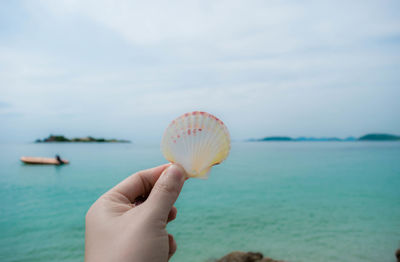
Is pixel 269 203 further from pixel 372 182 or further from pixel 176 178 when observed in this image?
pixel 372 182

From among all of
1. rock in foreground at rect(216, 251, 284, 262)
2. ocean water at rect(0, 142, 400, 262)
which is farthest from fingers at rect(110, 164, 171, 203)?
ocean water at rect(0, 142, 400, 262)

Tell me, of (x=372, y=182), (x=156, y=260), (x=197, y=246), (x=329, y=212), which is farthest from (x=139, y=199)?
(x=372, y=182)

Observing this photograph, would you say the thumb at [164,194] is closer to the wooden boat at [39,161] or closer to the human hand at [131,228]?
the human hand at [131,228]

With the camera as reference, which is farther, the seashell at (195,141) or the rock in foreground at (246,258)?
the rock in foreground at (246,258)

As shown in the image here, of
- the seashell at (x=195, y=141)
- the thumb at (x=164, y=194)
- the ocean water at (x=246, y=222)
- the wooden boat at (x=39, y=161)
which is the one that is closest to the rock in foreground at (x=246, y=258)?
the ocean water at (x=246, y=222)

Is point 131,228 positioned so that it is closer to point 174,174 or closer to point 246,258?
point 174,174
